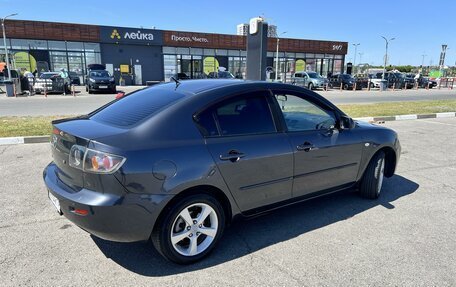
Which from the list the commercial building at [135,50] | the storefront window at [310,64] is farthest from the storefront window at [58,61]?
the storefront window at [310,64]

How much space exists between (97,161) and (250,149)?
1.33 meters

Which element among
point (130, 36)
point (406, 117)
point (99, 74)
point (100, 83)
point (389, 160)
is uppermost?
point (130, 36)

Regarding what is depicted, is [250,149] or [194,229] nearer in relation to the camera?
[194,229]

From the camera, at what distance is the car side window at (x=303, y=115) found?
3551 millimetres

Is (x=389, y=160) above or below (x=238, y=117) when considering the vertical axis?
below

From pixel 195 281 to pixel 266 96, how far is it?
1855 mm

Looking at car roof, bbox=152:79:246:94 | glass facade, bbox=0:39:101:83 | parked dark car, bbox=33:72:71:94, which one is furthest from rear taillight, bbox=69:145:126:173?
glass facade, bbox=0:39:101:83

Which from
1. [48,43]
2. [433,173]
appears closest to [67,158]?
[433,173]

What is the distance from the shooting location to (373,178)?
428 centimetres

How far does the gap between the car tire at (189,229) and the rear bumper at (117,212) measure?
0.40ft

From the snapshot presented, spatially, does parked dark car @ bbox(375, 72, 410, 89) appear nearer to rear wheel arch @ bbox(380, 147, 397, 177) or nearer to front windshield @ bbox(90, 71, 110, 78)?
front windshield @ bbox(90, 71, 110, 78)

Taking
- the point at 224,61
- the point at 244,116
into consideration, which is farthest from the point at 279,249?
the point at 224,61

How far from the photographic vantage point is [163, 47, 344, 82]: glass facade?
3884 centimetres

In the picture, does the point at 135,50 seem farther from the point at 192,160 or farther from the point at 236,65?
the point at 192,160
